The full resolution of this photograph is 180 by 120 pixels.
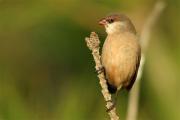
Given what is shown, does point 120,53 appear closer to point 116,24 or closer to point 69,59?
point 116,24

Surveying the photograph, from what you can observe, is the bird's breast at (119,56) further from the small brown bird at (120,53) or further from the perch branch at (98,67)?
the perch branch at (98,67)

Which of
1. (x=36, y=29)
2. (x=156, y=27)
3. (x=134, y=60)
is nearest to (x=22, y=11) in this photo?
(x=36, y=29)

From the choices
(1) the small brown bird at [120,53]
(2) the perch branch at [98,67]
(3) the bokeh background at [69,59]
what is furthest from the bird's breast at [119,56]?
(2) the perch branch at [98,67]

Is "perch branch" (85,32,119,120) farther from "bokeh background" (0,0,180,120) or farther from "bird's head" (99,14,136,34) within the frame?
"bird's head" (99,14,136,34)

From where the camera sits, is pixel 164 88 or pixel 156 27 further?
pixel 156 27

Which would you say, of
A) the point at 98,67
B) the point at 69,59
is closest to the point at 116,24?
the point at 98,67

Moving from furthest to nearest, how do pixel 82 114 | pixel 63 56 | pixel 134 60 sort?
pixel 63 56
pixel 134 60
pixel 82 114

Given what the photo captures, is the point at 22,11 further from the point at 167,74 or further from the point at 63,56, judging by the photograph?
the point at 167,74
